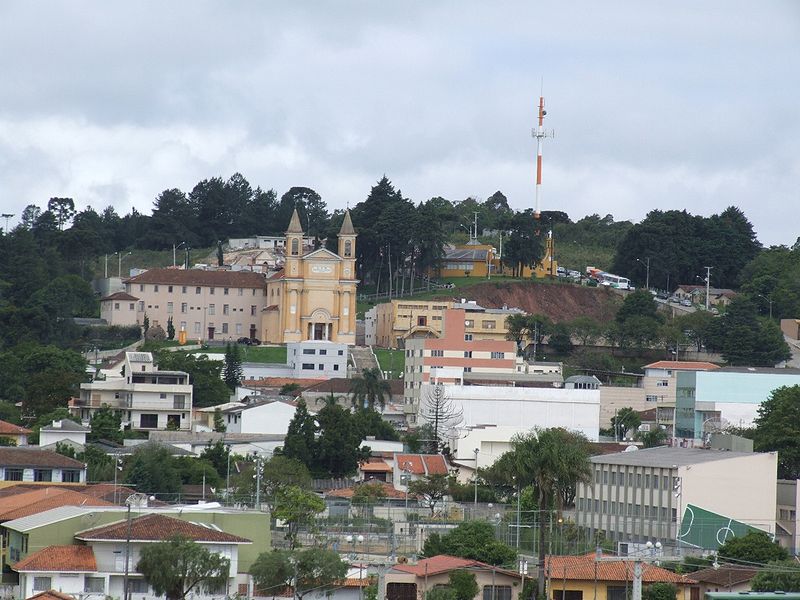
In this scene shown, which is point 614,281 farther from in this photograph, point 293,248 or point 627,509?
point 627,509

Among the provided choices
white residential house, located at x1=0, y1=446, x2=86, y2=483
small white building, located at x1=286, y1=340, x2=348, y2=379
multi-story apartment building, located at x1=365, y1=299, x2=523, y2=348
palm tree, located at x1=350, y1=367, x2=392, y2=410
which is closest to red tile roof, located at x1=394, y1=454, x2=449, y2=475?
white residential house, located at x1=0, y1=446, x2=86, y2=483

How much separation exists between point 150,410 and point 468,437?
17293mm

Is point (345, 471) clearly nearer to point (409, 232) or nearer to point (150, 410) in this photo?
point (150, 410)

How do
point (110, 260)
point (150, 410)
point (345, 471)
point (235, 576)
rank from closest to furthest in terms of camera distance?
point (235, 576)
point (345, 471)
point (150, 410)
point (110, 260)

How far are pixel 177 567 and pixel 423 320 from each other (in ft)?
272

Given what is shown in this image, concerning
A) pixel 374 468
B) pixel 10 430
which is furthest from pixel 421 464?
pixel 10 430

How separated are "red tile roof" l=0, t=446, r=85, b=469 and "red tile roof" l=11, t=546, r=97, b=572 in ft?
69.3

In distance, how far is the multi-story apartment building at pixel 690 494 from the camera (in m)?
64.0

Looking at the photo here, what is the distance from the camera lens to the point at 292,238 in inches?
5123

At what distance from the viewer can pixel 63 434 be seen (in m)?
80.4

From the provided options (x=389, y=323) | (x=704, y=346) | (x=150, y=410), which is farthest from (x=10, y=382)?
(x=704, y=346)

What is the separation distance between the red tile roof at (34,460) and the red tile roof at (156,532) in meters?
20.3

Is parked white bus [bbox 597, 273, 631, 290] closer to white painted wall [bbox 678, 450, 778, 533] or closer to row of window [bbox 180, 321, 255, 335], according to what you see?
row of window [bbox 180, 321, 255, 335]

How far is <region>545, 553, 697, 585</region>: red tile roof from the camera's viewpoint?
49250 millimetres
